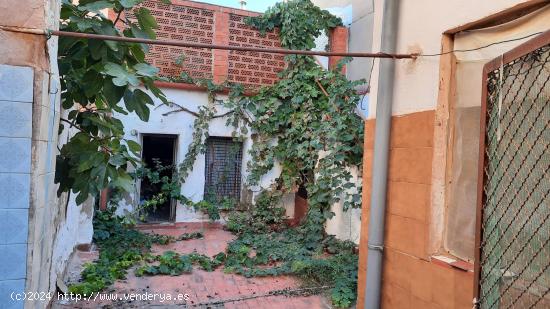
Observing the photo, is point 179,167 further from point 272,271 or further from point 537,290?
point 537,290

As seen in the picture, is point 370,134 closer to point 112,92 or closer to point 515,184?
point 515,184

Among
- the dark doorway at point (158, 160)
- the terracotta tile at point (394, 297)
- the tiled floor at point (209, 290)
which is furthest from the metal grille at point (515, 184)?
the dark doorway at point (158, 160)

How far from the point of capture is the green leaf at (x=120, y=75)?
2.21 m

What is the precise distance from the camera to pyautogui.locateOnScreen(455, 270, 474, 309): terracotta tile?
2.24 metres

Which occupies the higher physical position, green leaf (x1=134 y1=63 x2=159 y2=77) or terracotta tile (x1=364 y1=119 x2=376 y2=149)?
green leaf (x1=134 y1=63 x2=159 y2=77)

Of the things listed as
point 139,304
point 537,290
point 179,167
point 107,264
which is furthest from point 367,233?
point 179,167

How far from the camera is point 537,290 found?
182 cm

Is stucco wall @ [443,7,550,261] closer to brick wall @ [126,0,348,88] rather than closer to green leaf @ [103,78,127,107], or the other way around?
green leaf @ [103,78,127,107]

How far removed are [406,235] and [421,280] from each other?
31cm

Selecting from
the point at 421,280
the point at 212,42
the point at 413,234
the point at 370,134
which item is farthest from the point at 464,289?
the point at 212,42

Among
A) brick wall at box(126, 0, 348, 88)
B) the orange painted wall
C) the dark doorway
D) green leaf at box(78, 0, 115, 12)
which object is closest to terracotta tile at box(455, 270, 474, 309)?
the orange painted wall

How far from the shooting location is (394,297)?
288cm

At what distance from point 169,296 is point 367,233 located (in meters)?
2.47

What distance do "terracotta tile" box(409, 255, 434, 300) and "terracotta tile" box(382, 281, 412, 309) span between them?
0.29ft
